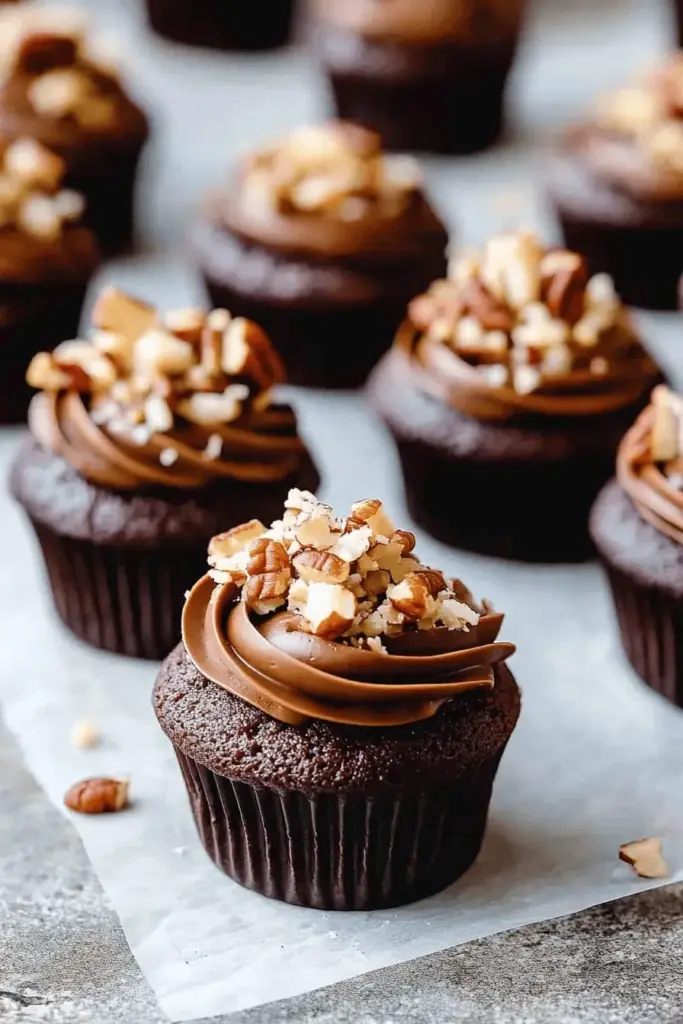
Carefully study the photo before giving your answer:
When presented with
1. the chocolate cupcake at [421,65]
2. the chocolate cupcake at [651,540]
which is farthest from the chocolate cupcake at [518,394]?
the chocolate cupcake at [421,65]

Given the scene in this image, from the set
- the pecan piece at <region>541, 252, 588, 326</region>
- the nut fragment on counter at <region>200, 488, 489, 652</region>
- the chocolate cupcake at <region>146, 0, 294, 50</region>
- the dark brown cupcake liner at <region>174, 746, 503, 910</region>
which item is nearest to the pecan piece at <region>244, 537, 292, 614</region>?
the nut fragment on counter at <region>200, 488, 489, 652</region>

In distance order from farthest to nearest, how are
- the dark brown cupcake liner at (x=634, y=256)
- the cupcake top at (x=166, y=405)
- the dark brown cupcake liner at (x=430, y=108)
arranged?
the dark brown cupcake liner at (x=430, y=108)
the dark brown cupcake liner at (x=634, y=256)
the cupcake top at (x=166, y=405)

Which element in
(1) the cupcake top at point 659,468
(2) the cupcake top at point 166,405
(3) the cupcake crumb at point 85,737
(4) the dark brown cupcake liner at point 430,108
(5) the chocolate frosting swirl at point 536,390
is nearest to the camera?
(3) the cupcake crumb at point 85,737

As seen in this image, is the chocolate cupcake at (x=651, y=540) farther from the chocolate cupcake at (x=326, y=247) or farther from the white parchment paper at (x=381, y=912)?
the chocolate cupcake at (x=326, y=247)

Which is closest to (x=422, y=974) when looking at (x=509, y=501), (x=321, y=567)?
(x=321, y=567)

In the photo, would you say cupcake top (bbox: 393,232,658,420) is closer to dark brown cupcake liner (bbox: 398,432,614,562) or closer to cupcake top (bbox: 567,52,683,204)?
dark brown cupcake liner (bbox: 398,432,614,562)

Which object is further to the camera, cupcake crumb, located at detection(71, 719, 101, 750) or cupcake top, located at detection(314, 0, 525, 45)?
cupcake top, located at detection(314, 0, 525, 45)

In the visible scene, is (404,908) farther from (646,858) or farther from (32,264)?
(32,264)
